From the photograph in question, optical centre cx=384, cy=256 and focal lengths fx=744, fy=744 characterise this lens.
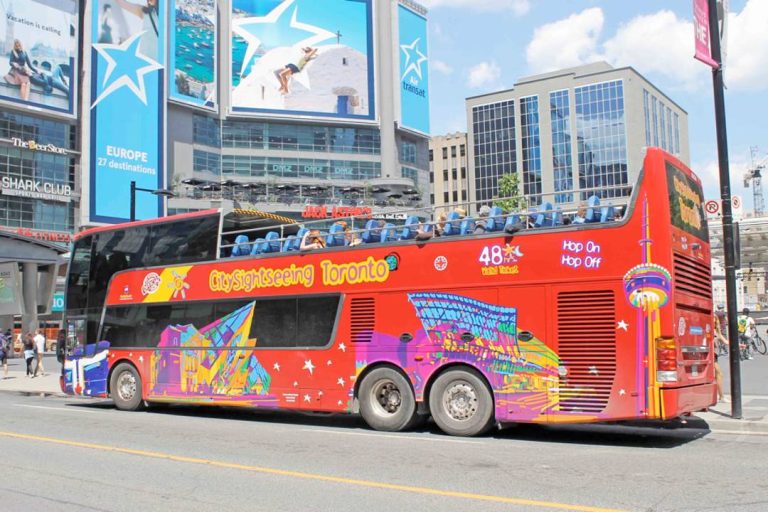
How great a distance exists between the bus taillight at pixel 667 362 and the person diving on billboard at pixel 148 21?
248ft

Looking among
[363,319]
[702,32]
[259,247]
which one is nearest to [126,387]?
[259,247]

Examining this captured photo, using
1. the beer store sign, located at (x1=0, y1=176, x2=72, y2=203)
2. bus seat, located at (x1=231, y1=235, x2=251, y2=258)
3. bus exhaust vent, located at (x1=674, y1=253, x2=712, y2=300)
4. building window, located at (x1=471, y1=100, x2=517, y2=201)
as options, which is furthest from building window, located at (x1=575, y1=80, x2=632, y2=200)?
bus exhaust vent, located at (x1=674, y1=253, x2=712, y2=300)

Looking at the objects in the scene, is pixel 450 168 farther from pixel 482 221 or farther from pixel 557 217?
pixel 557 217

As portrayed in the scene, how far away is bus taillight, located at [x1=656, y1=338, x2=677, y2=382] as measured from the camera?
9750mm

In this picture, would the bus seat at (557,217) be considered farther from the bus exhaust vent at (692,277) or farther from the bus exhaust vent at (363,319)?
the bus exhaust vent at (363,319)

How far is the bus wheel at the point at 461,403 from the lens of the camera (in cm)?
1116

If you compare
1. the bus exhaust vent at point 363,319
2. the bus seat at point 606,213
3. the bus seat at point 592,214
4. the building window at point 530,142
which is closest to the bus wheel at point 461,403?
the bus exhaust vent at point 363,319

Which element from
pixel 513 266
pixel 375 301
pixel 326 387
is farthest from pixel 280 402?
pixel 513 266

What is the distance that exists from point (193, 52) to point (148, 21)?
256 inches

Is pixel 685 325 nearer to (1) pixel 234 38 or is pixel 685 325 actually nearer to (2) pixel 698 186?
(2) pixel 698 186

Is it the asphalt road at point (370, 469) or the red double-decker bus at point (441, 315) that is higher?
the red double-decker bus at point (441, 315)

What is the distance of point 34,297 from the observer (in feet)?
148

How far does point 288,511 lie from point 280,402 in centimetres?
701

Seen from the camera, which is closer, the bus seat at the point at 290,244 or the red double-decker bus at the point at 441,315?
the red double-decker bus at the point at 441,315
